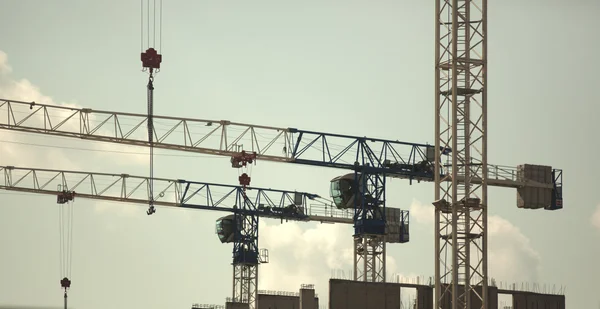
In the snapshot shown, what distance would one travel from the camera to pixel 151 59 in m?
103

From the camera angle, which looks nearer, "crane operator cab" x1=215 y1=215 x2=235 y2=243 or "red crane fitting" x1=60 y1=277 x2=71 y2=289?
"red crane fitting" x1=60 y1=277 x2=71 y2=289

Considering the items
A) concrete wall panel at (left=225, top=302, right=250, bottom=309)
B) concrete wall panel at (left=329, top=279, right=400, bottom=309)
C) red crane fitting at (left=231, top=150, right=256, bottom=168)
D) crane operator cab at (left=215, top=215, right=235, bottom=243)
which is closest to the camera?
concrete wall panel at (left=329, top=279, right=400, bottom=309)

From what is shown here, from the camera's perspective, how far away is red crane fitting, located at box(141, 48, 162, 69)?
103m

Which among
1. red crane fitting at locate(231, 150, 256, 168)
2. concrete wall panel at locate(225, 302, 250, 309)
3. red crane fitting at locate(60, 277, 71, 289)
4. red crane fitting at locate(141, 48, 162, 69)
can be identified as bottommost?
concrete wall panel at locate(225, 302, 250, 309)

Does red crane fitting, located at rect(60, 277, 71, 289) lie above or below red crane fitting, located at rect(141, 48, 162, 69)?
below

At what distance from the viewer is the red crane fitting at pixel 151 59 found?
103 meters

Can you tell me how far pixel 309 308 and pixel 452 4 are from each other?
117 ft

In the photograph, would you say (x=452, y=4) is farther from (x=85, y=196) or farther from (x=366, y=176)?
(x=85, y=196)

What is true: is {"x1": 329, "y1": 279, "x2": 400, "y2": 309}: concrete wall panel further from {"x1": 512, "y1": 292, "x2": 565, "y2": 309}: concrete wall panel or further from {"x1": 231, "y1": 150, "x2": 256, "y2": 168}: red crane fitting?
{"x1": 231, "y1": 150, "x2": 256, "y2": 168}: red crane fitting

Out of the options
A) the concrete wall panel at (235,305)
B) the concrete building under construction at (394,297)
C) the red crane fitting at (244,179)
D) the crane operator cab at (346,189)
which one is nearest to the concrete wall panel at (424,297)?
the concrete building under construction at (394,297)

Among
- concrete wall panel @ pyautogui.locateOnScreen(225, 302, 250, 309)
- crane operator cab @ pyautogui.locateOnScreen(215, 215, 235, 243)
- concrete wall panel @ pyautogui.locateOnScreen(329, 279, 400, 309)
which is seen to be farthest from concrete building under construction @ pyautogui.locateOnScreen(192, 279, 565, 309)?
crane operator cab @ pyautogui.locateOnScreen(215, 215, 235, 243)

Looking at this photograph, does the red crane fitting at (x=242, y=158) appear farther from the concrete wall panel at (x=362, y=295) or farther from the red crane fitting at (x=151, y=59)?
the concrete wall panel at (x=362, y=295)

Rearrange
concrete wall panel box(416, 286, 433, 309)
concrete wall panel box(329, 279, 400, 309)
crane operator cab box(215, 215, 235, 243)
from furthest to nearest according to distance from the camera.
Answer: crane operator cab box(215, 215, 235, 243) → concrete wall panel box(416, 286, 433, 309) → concrete wall panel box(329, 279, 400, 309)

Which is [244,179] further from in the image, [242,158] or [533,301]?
[533,301]
